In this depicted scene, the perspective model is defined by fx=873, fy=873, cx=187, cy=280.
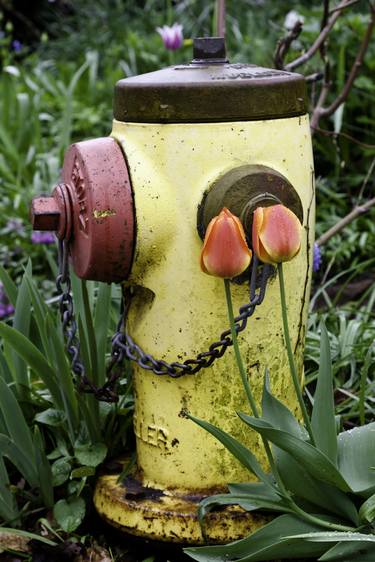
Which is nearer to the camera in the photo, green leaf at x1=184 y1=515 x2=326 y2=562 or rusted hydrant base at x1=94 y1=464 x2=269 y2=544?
green leaf at x1=184 y1=515 x2=326 y2=562

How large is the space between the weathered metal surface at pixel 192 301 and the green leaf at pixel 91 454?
0.09 meters

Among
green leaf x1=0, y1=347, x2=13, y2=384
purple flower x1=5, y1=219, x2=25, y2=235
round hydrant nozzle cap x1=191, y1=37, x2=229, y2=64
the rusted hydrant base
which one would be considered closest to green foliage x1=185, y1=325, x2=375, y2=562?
the rusted hydrant base

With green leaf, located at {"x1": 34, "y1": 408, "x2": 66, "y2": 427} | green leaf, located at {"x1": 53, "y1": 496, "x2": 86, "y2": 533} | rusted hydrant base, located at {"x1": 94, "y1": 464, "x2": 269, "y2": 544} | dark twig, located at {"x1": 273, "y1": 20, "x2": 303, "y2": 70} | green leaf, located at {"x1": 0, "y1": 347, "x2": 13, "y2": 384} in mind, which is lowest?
green leaf, located at {"x1": 53, "y1": 496, "x2": 86, "y2": 533}

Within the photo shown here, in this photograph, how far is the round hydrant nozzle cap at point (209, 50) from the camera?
1.72 meters

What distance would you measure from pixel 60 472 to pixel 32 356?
263mm

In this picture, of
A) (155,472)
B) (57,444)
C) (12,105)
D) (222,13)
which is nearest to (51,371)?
(57,444)

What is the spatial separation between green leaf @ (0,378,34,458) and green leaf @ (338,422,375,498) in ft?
2.24

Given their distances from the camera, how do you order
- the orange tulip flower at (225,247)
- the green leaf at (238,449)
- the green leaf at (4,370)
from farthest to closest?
1. the green leaf at (4,370)
2. the green leaf at (238,449)
3. the orange tulip flower at (225,247)

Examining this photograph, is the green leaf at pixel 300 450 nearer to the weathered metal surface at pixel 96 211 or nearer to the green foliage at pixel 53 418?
the weathered metal surface at pixel 96 211

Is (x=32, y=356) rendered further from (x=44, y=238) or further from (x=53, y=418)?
(x=44, y=238)

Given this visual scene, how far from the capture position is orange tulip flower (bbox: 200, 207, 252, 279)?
140cm

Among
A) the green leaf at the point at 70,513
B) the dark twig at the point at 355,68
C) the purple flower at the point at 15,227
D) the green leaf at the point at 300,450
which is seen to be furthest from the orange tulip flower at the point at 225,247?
the purple flower at the point at 15,227

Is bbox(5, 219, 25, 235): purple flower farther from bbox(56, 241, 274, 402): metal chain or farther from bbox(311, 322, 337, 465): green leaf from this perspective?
bbox(311, 322, 337, 465): green leaf

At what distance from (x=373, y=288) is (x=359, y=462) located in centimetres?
126
